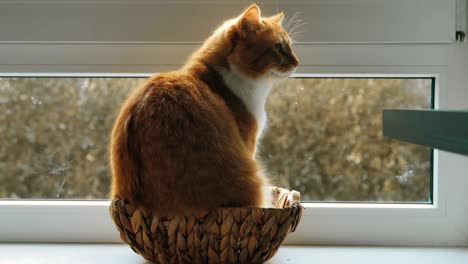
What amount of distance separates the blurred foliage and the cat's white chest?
20 centimetres

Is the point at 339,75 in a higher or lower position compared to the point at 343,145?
higher

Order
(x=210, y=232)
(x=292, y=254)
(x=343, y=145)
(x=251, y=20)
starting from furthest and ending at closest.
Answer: (x=343, y=145) → (x=292, y=254) → (x=251, y=20) → (x=210, y=232)

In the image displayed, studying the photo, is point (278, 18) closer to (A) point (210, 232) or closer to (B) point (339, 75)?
(B) point (339, 75)

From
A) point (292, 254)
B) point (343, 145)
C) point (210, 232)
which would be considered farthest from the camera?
point (343, 145)

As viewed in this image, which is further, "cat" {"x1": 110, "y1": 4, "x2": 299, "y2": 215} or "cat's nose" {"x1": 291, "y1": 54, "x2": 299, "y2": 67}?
"cat's nose" {"x1": 291, "y1": 54, "x2": 299, "y2": 67}

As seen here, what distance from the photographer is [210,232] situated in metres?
0.93

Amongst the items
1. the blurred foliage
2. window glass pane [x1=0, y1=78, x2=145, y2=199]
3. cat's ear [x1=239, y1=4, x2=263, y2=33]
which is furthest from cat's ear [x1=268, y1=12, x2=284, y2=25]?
window glass pane [x1=0, y1=78, x2=145, y2=199]

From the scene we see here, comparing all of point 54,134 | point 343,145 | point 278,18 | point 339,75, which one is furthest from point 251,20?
point 54,134

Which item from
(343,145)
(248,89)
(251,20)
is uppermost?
(251,20)

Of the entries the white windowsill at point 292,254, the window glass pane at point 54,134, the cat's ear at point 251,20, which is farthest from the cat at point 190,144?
the window glass pane at point 54,134

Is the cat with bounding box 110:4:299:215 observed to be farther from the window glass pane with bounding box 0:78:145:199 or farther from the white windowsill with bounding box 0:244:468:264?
the window glass pane with bounding box 0:78:145:199

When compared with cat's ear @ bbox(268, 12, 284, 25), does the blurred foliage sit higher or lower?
lower

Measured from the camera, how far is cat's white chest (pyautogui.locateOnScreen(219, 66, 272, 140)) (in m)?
1.11

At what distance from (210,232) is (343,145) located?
1.73 feet
